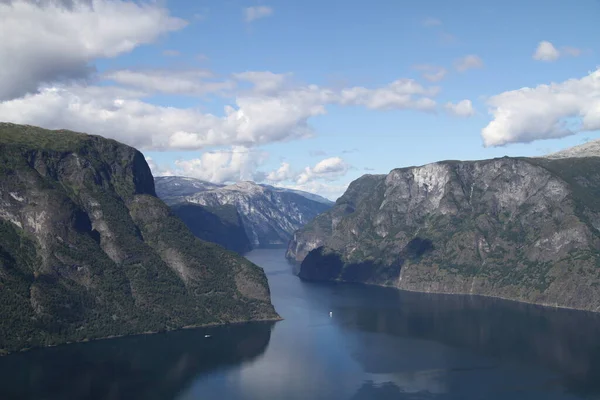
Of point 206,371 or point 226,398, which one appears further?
point 206,371

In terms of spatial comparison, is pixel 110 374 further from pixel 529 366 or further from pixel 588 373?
pixel 588 373

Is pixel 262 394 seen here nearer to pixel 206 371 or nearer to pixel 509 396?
pixel 206 371

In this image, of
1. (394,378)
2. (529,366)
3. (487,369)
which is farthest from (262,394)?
(529,366)

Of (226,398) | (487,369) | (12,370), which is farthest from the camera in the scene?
(487,369)

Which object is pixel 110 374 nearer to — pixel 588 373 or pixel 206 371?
pixel 206 371

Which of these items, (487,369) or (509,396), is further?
(487,369)

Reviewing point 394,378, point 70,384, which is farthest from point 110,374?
→ point 394,378

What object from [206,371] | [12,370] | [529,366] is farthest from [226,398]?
[529,366]

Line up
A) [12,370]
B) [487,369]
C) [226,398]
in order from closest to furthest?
[226,398], [12,370], [487,369]
